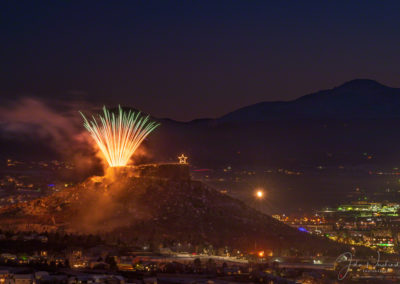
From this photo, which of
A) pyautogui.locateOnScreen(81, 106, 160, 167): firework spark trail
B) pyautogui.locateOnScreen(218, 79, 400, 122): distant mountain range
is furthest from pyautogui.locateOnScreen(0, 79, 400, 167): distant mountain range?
pyautogui.locateOnScreen(81, 106, 160, 167): firework spark trail

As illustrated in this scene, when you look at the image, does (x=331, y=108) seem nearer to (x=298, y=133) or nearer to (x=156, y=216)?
(x=298, y=133)

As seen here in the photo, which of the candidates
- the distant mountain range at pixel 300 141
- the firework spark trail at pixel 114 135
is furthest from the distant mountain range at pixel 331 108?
the firework spark trail at pixel 114 135

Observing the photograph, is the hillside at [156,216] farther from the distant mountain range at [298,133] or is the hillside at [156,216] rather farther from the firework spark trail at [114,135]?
the distant mountain range at [298,133]

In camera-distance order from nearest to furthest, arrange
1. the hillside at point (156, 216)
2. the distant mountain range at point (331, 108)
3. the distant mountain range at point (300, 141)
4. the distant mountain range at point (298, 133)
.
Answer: the hillside at point (156, 216)
the distant mountain range at point (300, 141)
the distant mountain range at point (298, 133)
the distant mountain range at point (331, 108)

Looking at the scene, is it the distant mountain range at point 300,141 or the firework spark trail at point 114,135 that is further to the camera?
the distant mountain range at point 300,141

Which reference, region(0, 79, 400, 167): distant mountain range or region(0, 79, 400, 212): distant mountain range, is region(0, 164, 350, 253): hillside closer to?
region(0, 79, 400, 212): distant mountain range

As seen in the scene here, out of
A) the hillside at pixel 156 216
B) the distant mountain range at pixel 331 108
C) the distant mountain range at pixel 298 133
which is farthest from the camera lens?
→ the distant mountain range at pixel 331 108

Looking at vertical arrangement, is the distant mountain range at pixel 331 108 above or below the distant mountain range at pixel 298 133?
above

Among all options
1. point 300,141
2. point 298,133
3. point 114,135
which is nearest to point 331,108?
point 298,133

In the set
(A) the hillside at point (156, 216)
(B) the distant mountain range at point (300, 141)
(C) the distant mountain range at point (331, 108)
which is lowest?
(A) the hillside at point (156, 216)

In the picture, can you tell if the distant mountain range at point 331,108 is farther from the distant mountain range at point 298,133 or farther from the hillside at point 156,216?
the hillside at point 156,216
